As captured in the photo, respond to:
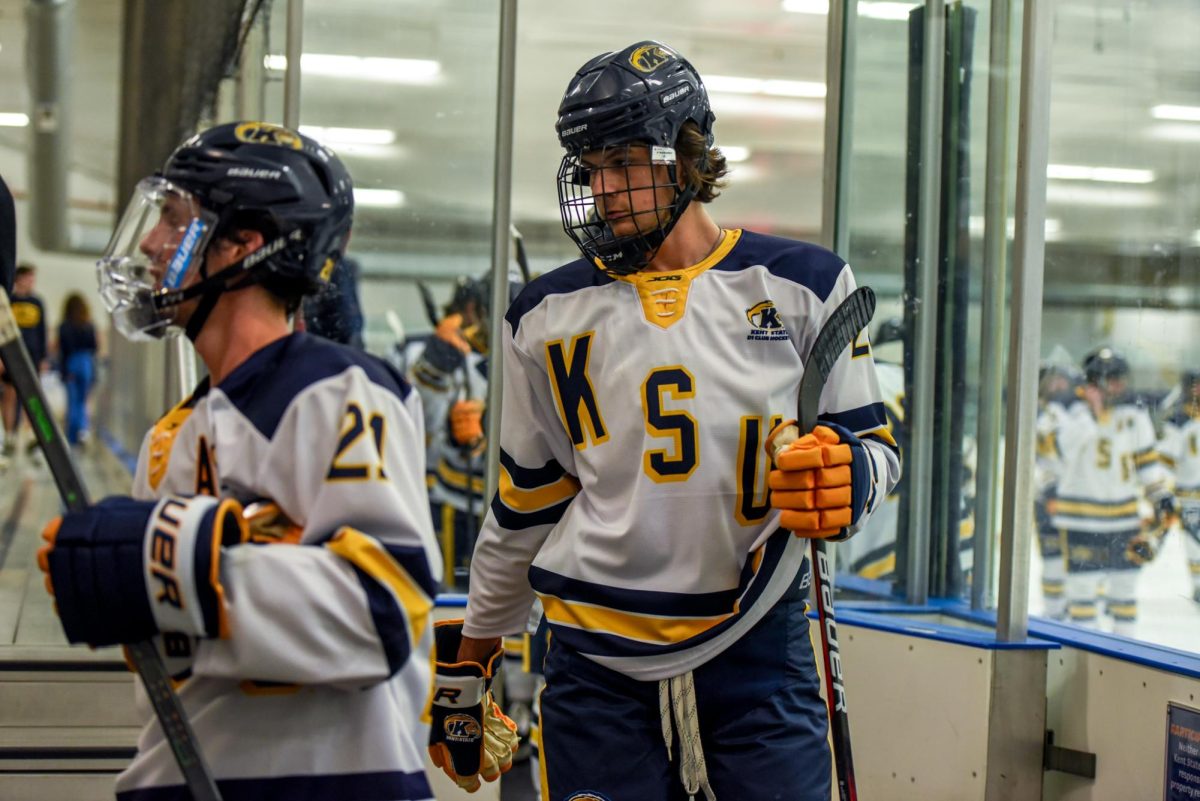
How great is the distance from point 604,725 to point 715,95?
1146cm

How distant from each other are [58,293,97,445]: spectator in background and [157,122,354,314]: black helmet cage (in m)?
13.8

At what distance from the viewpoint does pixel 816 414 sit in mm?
1937

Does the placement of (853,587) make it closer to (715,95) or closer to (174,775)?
(174,775)

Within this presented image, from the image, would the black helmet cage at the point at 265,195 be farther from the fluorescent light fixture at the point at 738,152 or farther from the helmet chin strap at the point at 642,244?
the fluorescent light fixture at the point at 738,152

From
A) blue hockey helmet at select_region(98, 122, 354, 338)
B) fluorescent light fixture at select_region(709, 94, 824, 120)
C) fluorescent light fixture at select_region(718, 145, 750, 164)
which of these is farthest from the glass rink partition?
fluorescent light fixture at select_region(718, 145, 750, 164)

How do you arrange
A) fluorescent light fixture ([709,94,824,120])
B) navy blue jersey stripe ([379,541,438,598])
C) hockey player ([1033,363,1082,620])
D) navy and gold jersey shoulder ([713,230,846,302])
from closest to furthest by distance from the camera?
1. navy blue jersey stripe ([379,541,438,598])
2. navy and gold jersey shoulder ([713,230,846,302])
3. hockey player ([1033,363,1082,620])
4. fluorescent light fixture ([709,94,824,120])

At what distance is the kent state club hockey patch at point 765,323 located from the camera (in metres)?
2.00

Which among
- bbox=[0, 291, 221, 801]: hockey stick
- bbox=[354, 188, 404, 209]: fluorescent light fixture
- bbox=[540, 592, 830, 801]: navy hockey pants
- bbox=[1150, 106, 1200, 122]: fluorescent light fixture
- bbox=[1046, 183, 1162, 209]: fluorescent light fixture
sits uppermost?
bbox=[1150, 106, 1200, 122]: fluorescent light fixture

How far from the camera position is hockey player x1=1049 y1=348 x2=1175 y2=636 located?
540 centimetres

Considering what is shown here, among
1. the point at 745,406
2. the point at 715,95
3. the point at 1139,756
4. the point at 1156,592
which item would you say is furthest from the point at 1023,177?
the point at 715,95

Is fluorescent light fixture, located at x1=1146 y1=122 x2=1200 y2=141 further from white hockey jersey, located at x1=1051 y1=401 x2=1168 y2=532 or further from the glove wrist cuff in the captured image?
the glove wrist cuff

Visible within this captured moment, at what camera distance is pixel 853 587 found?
4.18 meters

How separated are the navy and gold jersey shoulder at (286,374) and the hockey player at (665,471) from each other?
21.9 inches

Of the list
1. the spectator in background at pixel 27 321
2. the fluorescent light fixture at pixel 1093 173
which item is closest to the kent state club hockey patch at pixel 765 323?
the fluorescent light fixture at pixel 1093 173
